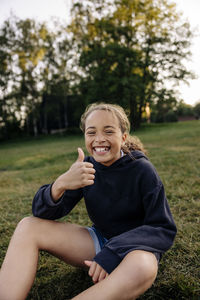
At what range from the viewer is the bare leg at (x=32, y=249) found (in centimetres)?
144

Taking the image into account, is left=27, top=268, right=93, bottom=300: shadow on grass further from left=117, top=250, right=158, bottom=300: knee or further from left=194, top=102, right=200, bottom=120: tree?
left=194, top=102, right=200, bottom=120: tree

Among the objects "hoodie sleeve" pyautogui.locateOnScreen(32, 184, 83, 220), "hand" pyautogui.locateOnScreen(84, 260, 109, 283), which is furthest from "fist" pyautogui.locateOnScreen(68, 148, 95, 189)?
"hand" pyautogui.locateOnScreen(84, 260, 109, 283)

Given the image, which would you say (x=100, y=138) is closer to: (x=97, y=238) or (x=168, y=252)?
(x=97, y=238)

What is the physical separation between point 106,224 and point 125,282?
558 mm

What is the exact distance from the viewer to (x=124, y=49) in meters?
22.3

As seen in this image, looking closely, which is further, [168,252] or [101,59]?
[101,59]

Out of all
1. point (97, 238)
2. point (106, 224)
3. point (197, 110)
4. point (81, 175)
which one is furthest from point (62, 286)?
point (197, 110)

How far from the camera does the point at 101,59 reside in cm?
2375

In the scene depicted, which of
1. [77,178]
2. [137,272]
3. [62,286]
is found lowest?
[62,286]

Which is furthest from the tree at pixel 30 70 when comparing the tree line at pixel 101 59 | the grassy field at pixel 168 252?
the grassy field at pixel 168 252

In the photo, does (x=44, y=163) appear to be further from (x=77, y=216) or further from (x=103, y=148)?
(x=103, y=148)

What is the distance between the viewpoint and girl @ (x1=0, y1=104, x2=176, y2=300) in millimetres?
1350

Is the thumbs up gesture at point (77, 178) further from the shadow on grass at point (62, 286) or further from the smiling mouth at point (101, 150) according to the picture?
the shadow on grass at point (62, 286)

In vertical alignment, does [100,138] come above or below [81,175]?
above
